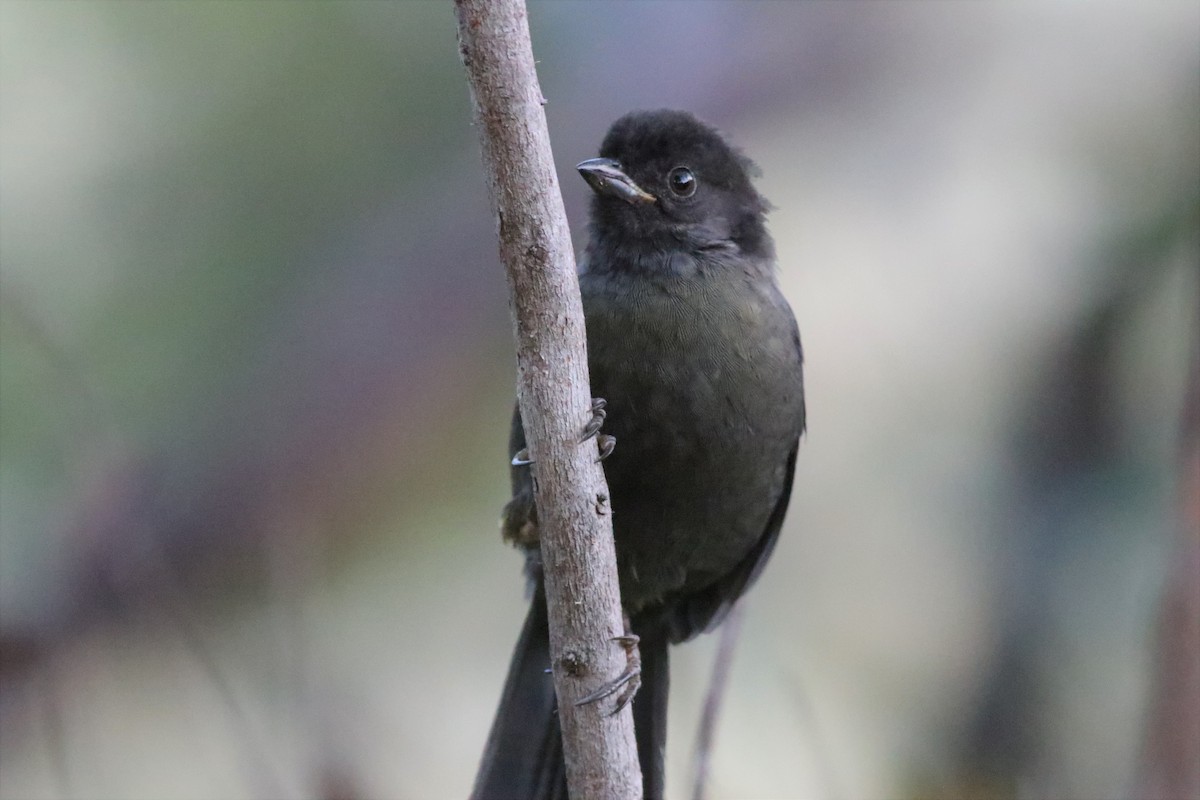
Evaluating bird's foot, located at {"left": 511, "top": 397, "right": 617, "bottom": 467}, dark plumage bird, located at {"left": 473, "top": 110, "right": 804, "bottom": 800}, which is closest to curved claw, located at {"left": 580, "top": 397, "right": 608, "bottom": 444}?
bird's foot, located at {"left": 511, "top": 397, "right": 617, "bottom": 467}

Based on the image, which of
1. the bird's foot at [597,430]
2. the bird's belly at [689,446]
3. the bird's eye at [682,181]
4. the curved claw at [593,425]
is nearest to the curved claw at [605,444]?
the bird's foot at [597,430]

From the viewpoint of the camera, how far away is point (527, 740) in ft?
11.1

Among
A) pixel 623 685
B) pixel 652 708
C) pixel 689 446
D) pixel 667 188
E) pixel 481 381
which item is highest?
pixel 667 188

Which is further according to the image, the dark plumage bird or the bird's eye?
the bird's eye

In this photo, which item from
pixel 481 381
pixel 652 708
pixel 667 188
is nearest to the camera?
pixel 667 188

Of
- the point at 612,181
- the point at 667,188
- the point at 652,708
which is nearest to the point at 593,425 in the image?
the point at 612,181

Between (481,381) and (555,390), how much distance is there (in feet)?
7.28

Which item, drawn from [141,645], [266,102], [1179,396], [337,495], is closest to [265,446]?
[337,495]

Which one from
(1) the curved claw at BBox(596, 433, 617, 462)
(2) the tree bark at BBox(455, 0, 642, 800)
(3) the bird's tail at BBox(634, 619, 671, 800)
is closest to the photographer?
(2) the tree bark at BBox(455, 0, 642, 800)

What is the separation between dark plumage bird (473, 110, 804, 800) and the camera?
301 cm

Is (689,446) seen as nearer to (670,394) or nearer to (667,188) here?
(670,394)

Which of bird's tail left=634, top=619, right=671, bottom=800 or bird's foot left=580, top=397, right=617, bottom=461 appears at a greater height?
bird's foot left=580, top=397, right=617, bottom=461

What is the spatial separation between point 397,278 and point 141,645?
1548 mm

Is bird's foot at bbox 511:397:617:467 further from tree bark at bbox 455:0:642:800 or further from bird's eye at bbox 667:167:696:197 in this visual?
bird's eye at bbox 667:167:696:197
